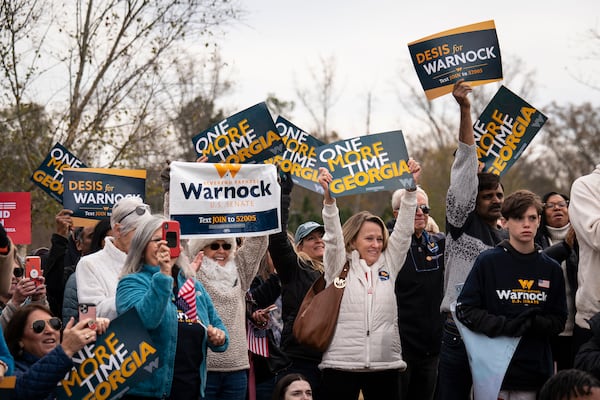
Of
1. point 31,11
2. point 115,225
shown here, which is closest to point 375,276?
point 115,225

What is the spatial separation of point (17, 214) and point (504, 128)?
4.61 meters

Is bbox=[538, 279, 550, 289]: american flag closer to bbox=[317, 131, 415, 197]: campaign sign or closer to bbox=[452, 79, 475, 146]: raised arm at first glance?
bbox=[452, 79, 475, 146]: raised arm

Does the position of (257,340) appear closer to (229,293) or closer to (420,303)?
(229,293)

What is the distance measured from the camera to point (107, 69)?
1526 cm

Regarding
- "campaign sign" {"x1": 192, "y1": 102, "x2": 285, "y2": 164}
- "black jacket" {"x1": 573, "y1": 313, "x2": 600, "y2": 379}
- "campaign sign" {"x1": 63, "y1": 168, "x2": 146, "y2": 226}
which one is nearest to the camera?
"black jacket" {"x1": 573, "y1": 313, "x2": 600, "y2": 379}

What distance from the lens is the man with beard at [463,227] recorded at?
22.4 ft

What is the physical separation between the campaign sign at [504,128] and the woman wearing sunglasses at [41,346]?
418 centimetres

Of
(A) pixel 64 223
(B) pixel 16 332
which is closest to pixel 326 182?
(B) pixel 16 332

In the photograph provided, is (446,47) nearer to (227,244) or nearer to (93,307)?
(227,244)

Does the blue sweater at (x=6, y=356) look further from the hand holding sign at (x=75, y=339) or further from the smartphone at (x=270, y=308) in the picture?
the smartphone at (x=270, y=308)

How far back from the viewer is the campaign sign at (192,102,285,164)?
8266 mm

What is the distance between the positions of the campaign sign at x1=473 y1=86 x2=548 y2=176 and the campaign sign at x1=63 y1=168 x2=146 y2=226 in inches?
130

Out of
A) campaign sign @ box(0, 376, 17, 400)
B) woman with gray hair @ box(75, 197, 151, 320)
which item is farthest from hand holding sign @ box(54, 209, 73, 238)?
campaign sign @ box(0, 376, 17, 400)

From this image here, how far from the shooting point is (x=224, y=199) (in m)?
7.32
